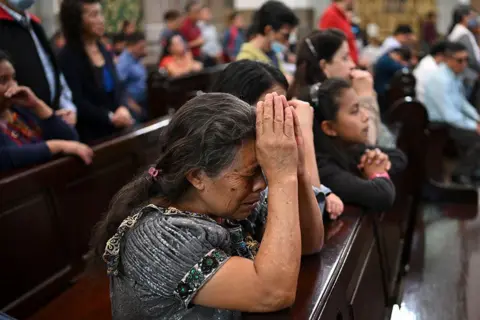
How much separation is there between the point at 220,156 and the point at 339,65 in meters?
1.92

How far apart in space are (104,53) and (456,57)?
146 inches

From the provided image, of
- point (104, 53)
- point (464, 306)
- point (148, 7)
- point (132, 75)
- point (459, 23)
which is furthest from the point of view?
point (148, 7)

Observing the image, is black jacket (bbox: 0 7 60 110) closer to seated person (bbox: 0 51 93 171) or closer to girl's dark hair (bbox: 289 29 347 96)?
seated person (bbox: 0 51 93 171)

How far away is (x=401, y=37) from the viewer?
891 cm

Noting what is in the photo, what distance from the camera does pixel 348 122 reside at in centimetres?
258

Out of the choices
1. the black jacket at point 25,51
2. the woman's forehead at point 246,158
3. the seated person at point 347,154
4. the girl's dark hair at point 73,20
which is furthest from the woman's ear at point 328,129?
the girl's dark hair at point 73,20

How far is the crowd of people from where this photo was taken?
1.40 metres

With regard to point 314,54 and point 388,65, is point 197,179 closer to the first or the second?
point 314,54

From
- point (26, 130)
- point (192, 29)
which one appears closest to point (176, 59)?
point (192, 29)

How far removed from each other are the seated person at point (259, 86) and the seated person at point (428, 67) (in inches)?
165

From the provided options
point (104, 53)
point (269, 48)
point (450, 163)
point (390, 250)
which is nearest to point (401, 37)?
point (450, 163)

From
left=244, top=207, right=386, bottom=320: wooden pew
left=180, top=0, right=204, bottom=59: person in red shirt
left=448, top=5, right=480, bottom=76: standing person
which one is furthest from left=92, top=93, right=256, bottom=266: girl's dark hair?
left=180, top=0, right=204, bottom=59: person in red shirt

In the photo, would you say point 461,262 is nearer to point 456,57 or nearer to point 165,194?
point 165,194

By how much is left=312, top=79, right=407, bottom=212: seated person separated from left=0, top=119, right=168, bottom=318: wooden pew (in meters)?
1.16
